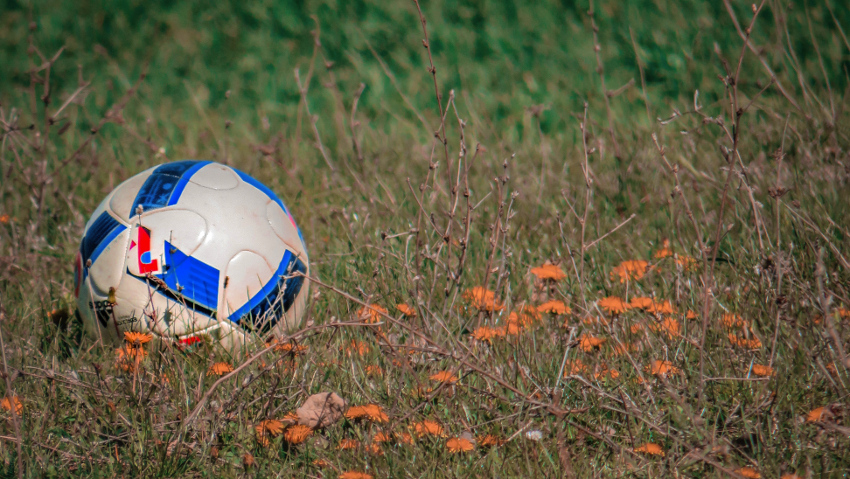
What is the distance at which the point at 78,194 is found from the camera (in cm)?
443

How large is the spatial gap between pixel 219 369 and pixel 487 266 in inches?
41.4

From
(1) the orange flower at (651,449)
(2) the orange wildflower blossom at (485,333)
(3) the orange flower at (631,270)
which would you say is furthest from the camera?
(3) the orange flower at (631,270)

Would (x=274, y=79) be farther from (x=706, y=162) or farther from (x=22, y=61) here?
(x=706, y=162)

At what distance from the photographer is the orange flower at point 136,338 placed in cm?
250

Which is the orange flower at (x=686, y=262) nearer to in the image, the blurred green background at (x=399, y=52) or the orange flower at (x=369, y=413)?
the orange flower at (x=369, y=413)

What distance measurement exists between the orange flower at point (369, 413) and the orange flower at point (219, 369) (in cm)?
53

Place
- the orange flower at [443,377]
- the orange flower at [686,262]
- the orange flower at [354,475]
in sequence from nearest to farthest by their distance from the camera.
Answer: the orange flower at [354,475] < the orange flower at [443,377] < the orange flower at [686,262]

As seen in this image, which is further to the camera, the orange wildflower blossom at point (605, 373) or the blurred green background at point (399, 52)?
the blurred green background at point (399, 52)

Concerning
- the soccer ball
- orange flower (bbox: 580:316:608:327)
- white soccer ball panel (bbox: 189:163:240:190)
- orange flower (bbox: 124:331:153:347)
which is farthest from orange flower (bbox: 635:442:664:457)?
white soccer ball panel (bbox: 189:163:240:190)

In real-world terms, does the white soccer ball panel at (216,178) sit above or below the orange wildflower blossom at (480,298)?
above

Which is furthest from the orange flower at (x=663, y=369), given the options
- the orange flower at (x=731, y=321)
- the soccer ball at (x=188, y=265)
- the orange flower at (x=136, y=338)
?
the orange flower at (x=136, y=338)

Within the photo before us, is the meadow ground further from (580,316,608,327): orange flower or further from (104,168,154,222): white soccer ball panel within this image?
(104,168,154,222): white soccer ball panel

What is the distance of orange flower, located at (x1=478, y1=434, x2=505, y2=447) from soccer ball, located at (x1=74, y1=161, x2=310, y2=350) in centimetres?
88

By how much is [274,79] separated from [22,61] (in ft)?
8.28
